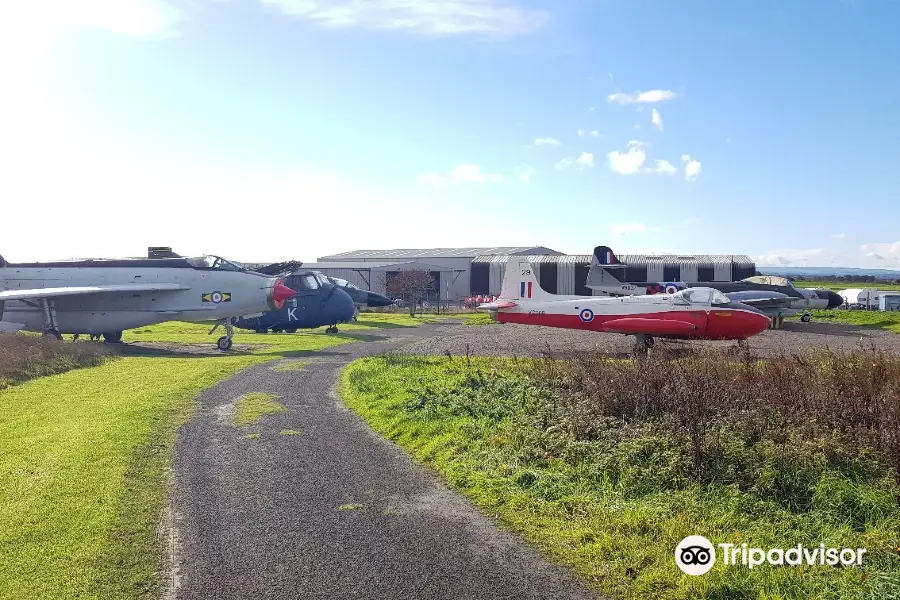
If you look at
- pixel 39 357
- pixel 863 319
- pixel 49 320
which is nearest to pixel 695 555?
pixel 39 357

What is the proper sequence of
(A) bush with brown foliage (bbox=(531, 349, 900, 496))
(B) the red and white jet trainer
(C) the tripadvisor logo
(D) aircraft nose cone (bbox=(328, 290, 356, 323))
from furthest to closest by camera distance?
(D) aircraft nose cone (bbox=(328, 290, 356, 323)) → (B) the red and white jet trainer → (A) bush with brown foliage (bbox=(531, 349, 900, 496)) → (C) the tripadvisor logo

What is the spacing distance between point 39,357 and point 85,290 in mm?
5888

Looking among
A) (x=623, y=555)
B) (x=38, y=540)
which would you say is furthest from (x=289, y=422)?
(x=623, y=555)

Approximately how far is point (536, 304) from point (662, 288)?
538 inches

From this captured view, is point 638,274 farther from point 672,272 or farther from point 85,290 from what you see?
point 85,290

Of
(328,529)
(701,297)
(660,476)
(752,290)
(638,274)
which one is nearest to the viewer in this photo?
(328,529)

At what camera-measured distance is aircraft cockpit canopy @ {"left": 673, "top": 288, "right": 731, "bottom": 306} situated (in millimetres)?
20703

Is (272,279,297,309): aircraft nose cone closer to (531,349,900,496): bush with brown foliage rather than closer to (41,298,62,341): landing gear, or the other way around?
(41,298,62,341): landing gear

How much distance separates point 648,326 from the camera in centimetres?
2116

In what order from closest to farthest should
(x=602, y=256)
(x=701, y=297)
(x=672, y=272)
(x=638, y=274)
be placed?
(x=701, y=297), (x=602, y=256), (x=672, y=272), (x=638, y=274)

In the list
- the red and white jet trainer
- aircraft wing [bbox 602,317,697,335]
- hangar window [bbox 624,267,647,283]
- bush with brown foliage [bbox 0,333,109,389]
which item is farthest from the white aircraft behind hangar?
hangar window [bbox 624,267,647,283]

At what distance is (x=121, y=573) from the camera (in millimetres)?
5465

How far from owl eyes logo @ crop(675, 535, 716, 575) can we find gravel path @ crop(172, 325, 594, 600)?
0.97m

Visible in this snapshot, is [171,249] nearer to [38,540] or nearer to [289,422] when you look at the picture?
[289,422]
